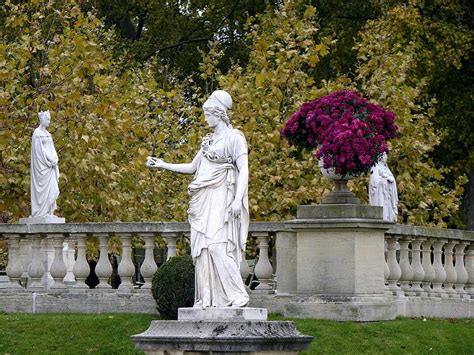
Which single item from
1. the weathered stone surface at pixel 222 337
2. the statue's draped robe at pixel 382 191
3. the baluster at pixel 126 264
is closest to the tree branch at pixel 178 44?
the statue's draped robe at pixel 382 191

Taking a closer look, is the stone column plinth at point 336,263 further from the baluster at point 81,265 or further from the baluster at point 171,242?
the baluster at point 81,265

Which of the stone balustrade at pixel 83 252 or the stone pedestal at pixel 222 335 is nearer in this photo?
the stone pedestal at pixel 222 335

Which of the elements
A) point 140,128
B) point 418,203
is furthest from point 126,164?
point 418,203

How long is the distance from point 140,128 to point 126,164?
83 centimetres

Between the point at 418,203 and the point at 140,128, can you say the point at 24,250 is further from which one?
the point at 418,203

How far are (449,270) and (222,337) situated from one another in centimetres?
859

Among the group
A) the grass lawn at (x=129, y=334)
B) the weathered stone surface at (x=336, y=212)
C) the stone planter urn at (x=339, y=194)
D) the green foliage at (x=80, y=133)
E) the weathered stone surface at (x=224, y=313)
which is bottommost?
the grass lawn at (x=129, y=334)

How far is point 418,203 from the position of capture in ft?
105

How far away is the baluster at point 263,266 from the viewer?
775 inches

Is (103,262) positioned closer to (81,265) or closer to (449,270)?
(81,265)

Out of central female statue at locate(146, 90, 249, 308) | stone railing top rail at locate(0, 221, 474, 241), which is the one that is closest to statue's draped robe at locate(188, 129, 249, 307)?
central female statue at locate(146, 90, 249, 308)

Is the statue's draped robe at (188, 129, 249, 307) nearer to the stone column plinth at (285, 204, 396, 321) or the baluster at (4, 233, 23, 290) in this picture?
the stone column plinth at (285, 204, 396, 321)

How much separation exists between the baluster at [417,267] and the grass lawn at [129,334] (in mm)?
1812

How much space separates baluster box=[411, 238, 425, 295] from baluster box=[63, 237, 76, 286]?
501 cm
